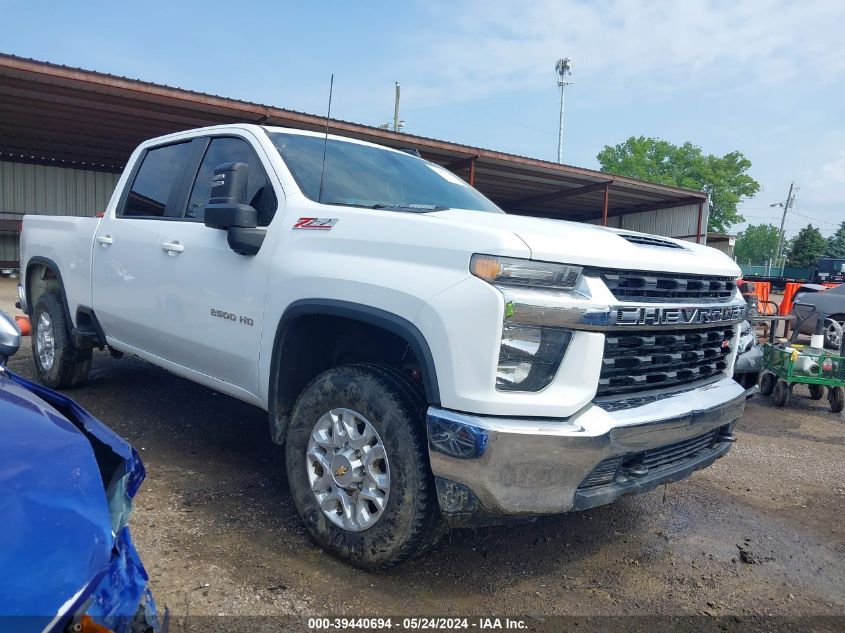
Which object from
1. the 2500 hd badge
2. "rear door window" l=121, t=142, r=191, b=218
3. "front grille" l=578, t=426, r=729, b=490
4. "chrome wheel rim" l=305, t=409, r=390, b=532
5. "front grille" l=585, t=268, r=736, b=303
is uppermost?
"rear door window" l=121, t=142, r=191, b=218

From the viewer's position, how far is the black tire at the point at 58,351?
5.17 metres

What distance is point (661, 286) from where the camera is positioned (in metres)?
2.70

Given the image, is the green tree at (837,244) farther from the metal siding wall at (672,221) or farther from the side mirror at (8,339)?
the side mirror at (8,339)

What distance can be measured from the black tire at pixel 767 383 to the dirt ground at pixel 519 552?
2.67 m

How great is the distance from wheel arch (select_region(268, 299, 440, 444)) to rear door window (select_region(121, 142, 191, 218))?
5.27 feet

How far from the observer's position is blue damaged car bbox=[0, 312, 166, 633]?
3.98ft

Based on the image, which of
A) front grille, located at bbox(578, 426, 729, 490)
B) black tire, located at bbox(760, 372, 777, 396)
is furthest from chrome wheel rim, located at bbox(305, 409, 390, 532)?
black tire, located at bbox(760, 372, 777, 396)

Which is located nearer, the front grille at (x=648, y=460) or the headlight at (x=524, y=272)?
the headlight at (x=524, y=272)

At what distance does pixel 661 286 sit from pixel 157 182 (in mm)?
3314

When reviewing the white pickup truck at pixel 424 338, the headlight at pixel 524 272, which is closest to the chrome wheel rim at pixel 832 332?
Result: the white pickup truck at pixel 424 338

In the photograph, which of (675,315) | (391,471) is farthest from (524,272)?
(391,471)

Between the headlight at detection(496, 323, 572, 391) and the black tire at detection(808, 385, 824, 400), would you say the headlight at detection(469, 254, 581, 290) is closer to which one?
the headlight at detection(496, 323, 572, 391)

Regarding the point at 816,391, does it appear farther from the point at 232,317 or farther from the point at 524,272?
the point at 232,317

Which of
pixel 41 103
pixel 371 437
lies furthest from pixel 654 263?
pixel 41 103
